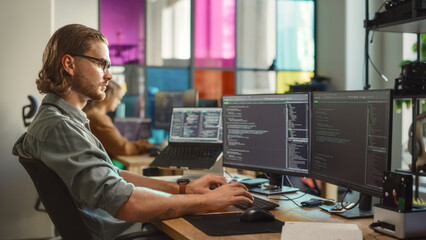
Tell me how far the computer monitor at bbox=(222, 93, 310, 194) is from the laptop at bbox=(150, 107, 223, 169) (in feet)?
1.03

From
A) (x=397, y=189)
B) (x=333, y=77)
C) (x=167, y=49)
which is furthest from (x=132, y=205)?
(x=333, y=77)

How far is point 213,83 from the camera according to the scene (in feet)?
20.8

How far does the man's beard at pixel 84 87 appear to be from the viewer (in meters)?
1.83

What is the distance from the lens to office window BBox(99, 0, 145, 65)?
5.75 meters

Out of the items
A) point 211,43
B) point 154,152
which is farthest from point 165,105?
point 211,43

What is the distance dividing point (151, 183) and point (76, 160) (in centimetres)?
71

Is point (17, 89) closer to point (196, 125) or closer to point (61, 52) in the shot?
point (196, 125)

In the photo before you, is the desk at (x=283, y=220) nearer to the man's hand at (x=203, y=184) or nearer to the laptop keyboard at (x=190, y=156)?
the man's hand at (x=203, y=184)

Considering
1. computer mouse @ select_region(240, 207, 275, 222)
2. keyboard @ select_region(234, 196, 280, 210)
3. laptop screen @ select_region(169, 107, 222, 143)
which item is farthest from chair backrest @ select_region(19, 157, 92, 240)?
laptop screen @ select_region(169, 107, 222, 143)

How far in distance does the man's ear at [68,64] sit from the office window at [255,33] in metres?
4.72

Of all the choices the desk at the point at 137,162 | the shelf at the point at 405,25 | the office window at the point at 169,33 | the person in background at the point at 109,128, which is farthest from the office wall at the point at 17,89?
the shelf at the point at 405,25

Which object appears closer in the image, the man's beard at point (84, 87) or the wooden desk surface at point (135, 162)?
the man's beard at point (84, 87)

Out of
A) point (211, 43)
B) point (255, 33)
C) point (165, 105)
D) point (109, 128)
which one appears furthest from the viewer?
point (255, 33)

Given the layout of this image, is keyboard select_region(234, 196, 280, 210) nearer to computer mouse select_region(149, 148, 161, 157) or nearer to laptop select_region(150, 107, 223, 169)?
laptop select_region(150, 107, 223, 169)
